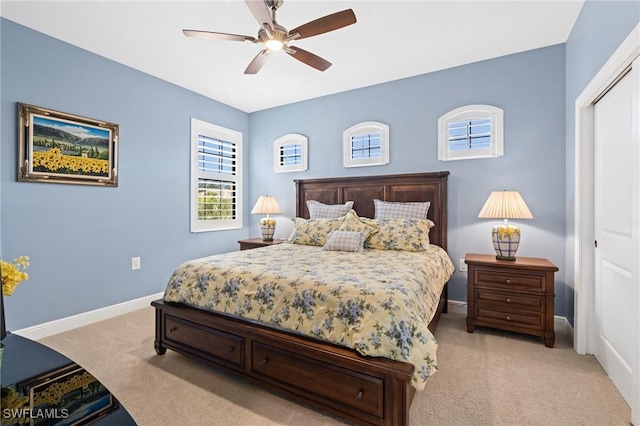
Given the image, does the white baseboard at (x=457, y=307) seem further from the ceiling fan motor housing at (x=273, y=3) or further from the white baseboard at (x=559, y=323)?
the ceiling fan motor housing at (x=273, y=3)

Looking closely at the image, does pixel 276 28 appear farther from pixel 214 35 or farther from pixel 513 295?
pixel 513 295

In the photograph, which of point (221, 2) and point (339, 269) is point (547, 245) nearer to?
point (339, 269)

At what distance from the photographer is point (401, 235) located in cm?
313

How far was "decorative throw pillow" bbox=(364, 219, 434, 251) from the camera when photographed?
10.0 feet

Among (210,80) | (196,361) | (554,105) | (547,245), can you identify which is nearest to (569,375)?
(547,245)

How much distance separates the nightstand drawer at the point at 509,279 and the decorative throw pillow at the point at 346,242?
114cm

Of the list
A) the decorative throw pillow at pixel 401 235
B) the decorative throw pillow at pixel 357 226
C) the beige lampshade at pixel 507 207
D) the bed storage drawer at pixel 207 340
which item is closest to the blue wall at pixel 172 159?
the beige lampshade at pixel 507 207

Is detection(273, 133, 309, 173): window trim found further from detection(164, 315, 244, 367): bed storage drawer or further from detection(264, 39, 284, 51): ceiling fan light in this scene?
detection(164, 315, 244, 367): bed storage drawer

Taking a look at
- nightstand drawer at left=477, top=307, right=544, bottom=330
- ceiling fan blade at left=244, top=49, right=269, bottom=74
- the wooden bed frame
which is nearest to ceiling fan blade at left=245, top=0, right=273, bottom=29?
ceiling fan blade at left=244, top=49, right=269, bottom=74

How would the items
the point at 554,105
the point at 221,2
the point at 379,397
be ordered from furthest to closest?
the point at 554,105
the point at 221,2
the point at 379,397

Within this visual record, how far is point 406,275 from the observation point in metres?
2.08

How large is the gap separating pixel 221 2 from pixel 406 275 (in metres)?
2.58

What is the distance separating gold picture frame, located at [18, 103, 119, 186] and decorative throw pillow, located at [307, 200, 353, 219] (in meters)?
2.34

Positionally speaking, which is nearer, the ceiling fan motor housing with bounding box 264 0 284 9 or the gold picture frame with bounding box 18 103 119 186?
the ceiling fan motor housing with bounding box 264 0 284 9
